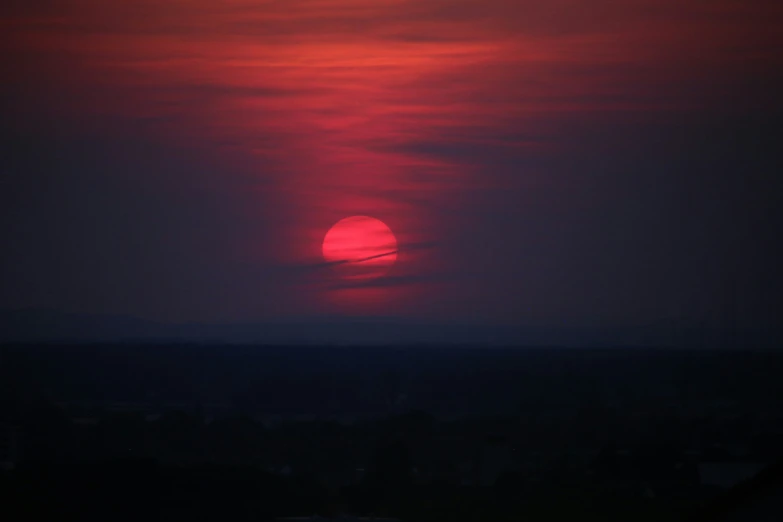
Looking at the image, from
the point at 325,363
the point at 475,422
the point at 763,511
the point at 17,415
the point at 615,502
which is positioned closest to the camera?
the point at 763,511

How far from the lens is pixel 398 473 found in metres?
11.7

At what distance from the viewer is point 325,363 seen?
19.5 m

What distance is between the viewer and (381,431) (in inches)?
569

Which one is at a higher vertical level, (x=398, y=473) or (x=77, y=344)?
(x=77, y=344)

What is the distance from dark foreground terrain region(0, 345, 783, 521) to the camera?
9.77 metres

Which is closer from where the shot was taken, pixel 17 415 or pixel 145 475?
pixel 145 475

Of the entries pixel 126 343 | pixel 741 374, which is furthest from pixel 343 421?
pixel 741 374

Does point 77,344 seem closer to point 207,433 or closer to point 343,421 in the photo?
point 207,433

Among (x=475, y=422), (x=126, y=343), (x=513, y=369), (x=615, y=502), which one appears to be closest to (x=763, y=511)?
(x=615, y=502)

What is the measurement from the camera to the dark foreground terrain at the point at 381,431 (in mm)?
9766

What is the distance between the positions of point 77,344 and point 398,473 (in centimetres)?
844

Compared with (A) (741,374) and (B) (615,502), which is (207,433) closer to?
(B) (615,502)

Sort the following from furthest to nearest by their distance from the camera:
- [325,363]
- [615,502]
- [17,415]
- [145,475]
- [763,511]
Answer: [325,363] → [17,415] → [145,475] → [615,502] → [763,511]

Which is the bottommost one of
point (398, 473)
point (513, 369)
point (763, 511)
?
point (763, 511)
